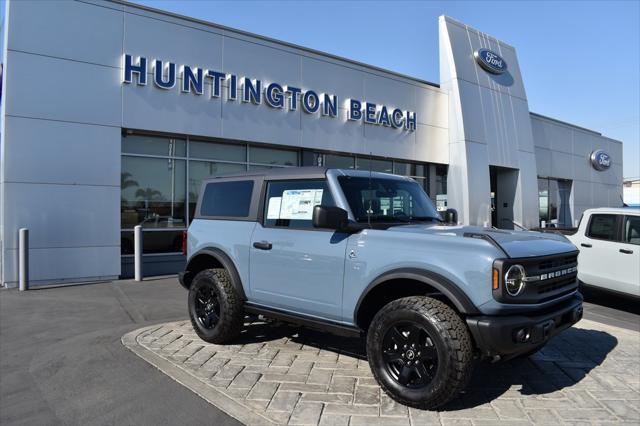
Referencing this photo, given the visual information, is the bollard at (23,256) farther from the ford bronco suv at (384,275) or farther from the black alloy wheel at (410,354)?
the black alloy wheel at (410,354)

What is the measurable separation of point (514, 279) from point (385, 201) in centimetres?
156

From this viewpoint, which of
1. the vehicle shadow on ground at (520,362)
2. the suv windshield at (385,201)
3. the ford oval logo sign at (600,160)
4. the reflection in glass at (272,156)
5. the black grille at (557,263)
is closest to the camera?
the black grille at (557,263)

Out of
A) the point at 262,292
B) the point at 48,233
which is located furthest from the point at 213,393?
the point at 48,233

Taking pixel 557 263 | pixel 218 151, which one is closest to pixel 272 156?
pixel 218 151

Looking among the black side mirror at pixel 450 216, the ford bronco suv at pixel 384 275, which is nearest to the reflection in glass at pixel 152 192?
the ford bronco suv at pixel 384 275

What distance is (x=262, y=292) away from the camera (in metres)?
4.81

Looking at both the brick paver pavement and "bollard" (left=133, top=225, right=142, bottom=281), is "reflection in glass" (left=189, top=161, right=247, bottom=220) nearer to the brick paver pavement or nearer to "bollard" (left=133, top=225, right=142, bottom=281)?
"bollard" (left=133, top=225, right=142, bottom=281)

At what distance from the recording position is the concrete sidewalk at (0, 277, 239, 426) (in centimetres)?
359

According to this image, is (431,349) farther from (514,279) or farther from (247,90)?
(247,90)

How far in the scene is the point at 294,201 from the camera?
4.75 m

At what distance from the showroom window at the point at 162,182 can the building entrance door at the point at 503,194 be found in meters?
12.2

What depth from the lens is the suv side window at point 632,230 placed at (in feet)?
24.7

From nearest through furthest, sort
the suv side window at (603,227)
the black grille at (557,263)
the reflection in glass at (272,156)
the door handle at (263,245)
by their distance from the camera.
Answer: the black grille at (557,263) < the door handle at (263,245) < the suv side window at (603,227) < the reflection in glass at (272,156)

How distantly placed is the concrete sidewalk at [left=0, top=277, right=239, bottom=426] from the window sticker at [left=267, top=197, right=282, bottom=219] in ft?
6.04
